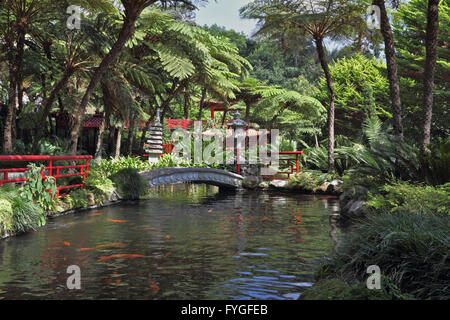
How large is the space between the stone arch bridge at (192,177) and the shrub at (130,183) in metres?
0.59

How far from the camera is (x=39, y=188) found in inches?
388

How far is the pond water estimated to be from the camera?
210 inches

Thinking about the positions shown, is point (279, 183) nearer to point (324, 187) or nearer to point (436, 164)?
point (324, 187)

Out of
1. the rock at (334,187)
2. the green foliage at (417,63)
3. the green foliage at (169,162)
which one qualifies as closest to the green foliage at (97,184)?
the green foliage at (169,162)

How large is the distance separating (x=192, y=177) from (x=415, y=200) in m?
11.3

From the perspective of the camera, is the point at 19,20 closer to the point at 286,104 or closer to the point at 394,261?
the point at 394,261

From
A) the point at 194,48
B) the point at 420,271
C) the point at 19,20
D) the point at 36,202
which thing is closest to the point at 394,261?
the point at 420,271

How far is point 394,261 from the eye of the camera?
4566mm

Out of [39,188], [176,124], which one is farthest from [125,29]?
[176,124]

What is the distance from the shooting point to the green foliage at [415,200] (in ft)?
25.5

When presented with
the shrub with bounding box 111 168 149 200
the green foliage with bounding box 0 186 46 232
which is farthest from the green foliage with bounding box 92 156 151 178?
the green foliage with bounding box 0 186 46 232

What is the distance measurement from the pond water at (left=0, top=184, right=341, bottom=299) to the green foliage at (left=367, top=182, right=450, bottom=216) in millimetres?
1063

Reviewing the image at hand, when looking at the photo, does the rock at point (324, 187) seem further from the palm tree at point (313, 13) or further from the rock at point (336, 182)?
the palm tree at point (313, 13)

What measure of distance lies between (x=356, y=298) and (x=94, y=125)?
24.1m
